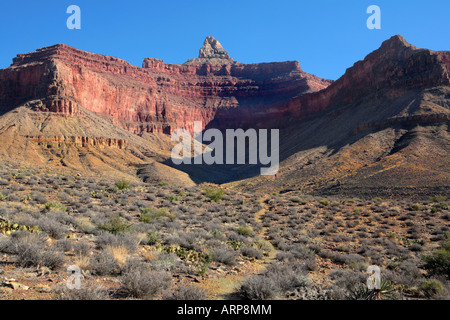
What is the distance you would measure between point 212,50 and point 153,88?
267ft

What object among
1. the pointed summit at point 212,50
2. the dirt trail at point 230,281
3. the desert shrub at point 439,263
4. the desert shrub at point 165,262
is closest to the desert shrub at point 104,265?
the desert shrub at point 165,262

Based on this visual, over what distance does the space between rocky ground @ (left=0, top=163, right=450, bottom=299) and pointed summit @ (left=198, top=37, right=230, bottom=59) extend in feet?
552

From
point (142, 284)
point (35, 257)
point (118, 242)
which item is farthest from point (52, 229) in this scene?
point (142, 284)

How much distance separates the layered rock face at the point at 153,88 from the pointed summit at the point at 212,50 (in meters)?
7.25

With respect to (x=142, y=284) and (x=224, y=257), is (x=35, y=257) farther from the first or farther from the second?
(x=224, y=257)

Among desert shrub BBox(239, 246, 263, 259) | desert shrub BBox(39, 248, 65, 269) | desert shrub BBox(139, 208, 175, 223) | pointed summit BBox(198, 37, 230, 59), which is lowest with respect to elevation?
desert shrub BBox(239, 246, 263, 259)

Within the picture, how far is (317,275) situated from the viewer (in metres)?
8.08

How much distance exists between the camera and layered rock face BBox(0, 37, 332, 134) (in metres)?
71.1

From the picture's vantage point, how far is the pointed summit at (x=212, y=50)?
173m

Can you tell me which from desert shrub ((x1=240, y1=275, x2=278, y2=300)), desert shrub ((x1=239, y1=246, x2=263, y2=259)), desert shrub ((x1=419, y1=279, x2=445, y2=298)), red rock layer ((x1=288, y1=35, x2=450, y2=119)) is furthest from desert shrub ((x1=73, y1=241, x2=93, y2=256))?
red rock layer ((x1=288, y1=35, x2=450, y2=119))

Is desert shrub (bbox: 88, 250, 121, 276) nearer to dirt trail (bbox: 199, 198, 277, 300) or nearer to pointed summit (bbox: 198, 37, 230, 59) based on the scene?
dirt trail (bbox: 199, 198, 277, 300)

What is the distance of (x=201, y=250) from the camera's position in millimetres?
8719

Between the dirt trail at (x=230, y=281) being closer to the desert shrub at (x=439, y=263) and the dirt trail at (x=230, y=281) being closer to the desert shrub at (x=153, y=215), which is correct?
the desert shrub at (x=439, y=263)
